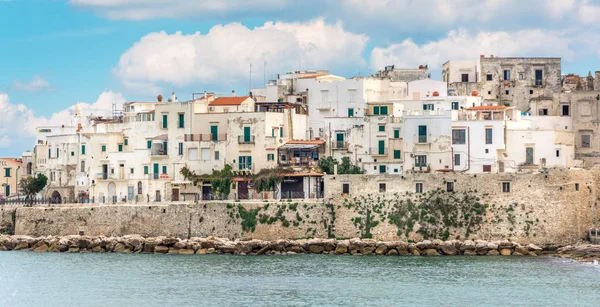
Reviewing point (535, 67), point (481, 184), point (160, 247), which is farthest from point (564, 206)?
point (160, 247)

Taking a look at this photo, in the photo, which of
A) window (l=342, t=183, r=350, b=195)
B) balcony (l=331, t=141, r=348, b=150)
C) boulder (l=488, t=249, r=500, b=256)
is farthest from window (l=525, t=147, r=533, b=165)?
window (l=342, t=183, r=350, b=195)

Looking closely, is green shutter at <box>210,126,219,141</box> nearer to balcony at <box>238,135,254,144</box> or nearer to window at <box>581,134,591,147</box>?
balcony at <box>238,135,254,144</box>

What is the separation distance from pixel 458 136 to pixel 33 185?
29307 millimetres

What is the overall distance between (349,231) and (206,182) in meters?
11.2

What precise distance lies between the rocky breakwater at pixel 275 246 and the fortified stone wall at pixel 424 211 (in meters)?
1.35

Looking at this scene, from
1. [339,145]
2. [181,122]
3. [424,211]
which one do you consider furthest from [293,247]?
[181,122]

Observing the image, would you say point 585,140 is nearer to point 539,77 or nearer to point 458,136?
point 539,77

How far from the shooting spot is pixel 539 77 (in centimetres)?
8038

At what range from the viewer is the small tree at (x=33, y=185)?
8194 centimetres

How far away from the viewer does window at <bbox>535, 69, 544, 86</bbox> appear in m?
80.2

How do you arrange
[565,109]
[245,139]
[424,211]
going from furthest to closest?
[565,109], [245,139], [424,211]

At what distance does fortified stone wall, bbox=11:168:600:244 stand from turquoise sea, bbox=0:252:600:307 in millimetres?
3021

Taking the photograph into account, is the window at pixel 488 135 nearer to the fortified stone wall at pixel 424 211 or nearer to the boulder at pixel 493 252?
the fortified stone wall at pixel 424 211

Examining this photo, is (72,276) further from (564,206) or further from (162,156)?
(564,206)
